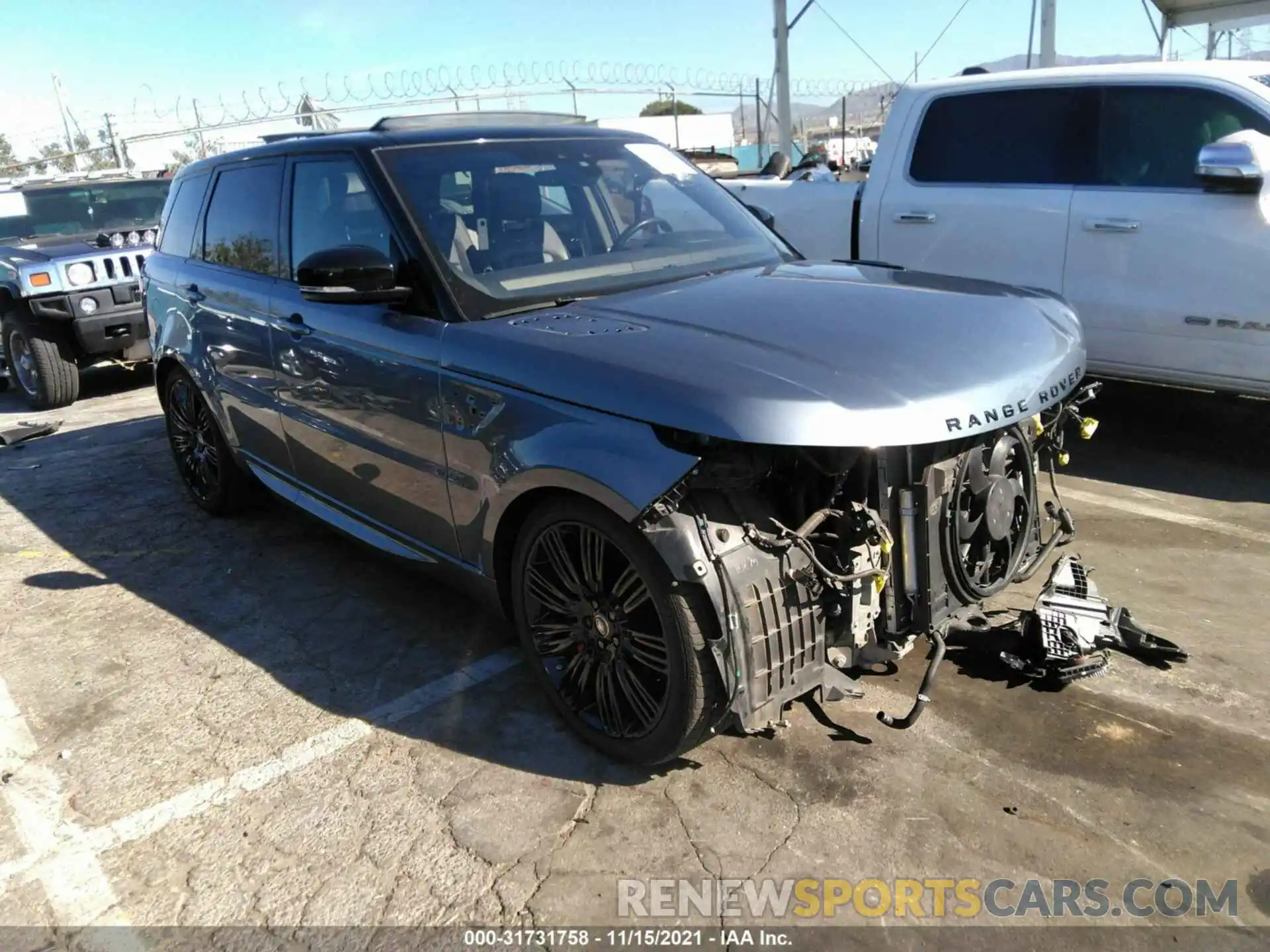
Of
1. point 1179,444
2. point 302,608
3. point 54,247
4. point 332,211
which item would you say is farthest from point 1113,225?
point 54,247

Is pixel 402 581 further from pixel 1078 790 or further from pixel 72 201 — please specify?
pixel 72 201

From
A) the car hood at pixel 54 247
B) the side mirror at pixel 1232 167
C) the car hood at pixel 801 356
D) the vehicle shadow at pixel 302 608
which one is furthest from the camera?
the car hood at pixel 54 247

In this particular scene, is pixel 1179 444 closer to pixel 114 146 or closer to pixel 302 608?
pixel 302 608

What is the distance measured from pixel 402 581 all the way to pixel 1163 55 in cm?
1405

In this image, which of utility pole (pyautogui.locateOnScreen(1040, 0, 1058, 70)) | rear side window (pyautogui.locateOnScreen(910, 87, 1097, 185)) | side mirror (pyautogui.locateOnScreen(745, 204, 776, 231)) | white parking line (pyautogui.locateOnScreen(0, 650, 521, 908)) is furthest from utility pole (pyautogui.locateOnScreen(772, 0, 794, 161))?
white parking line (pyautogui.locateOnScreen(0, 650, 521, 908))

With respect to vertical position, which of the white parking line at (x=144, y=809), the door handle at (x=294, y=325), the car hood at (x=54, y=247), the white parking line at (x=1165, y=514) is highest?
the car hood at (x=54, y=247)

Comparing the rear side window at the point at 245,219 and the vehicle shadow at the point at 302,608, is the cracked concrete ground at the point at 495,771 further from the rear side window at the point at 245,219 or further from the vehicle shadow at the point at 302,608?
the rear side window at the point at 245,219

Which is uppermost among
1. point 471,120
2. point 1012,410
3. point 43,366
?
point 471,120

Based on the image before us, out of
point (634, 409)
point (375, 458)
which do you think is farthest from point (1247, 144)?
point (375, 458)

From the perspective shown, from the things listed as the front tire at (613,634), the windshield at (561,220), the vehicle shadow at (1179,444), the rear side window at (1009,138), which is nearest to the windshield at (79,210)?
the windshield at (561,220)

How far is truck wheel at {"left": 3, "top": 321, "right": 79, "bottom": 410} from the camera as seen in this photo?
8.28 metres

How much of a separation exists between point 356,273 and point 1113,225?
160 inches

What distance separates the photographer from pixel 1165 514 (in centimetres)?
466

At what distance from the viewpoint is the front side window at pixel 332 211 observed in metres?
3.43
